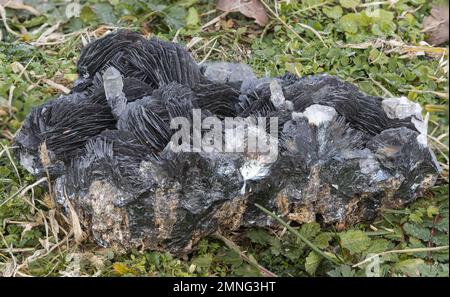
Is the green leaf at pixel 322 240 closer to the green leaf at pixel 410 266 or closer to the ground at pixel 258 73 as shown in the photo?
the ground at pixel 258 73

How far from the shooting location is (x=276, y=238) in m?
2.16

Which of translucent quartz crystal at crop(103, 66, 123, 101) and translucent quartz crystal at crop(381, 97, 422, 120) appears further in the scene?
translucent quartz crystal at crop(381, 97, 422, 120)

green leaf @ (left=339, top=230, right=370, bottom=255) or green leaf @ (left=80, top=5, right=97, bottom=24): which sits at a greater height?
green leaf @ (left=80, top=5, right=97, bottom=24)

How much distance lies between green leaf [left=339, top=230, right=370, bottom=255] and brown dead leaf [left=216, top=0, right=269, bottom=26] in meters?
1.25

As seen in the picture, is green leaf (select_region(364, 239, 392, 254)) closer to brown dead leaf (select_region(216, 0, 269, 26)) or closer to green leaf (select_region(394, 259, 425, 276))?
green leaf (select_region(394, 259, 425, 276))

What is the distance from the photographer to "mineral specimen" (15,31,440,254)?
2037 mm

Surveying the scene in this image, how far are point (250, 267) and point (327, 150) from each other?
38 centimetres

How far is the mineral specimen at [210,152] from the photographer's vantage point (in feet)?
6.68

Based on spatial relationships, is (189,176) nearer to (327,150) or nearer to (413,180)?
(327,150)

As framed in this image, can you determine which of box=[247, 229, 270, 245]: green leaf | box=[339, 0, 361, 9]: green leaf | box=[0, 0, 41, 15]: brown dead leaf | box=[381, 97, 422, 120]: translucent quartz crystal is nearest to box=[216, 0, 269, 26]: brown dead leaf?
box=[339, 0, 361, 9]: green leaf

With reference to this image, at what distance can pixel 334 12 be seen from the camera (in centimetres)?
309

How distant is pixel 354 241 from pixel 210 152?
47 cm

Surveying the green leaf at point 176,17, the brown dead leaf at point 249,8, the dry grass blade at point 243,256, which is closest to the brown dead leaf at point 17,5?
the green leaf at point 176,17
